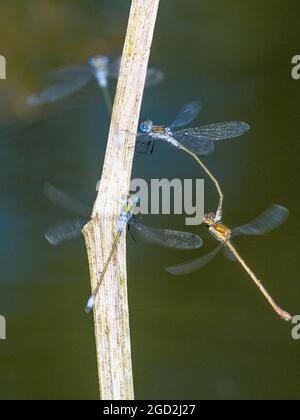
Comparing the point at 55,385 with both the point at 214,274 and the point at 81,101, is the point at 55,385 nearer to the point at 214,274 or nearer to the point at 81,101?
the point at 214,274

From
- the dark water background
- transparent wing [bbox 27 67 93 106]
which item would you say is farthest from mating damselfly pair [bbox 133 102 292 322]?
the dark water background

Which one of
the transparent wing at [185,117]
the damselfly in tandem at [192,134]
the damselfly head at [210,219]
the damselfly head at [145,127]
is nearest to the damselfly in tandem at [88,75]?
the transparent wing at [185,117]

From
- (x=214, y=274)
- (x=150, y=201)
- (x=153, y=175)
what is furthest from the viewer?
(x=153, y=175)

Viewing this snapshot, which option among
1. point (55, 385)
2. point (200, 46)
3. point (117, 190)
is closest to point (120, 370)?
point (117, 190)

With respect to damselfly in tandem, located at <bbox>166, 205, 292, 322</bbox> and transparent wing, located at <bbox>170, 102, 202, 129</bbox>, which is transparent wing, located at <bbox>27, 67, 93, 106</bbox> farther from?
damselfly in tandem, located at <bbox>166, 205, 292, 322</bbox>

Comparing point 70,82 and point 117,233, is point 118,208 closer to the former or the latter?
point 117,233
